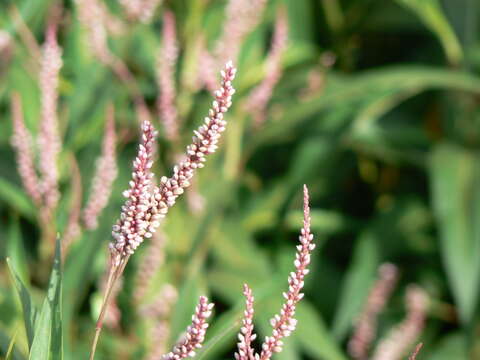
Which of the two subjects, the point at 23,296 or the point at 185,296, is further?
the point at 185,296

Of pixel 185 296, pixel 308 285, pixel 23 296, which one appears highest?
pixel 308 285

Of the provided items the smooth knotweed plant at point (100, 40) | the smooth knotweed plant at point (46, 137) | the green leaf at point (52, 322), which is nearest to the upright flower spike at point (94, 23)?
the smooth knotweed plant at point (100, 40)

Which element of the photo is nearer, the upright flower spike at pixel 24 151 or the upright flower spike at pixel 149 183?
the upright flower spike at pixel 149 183

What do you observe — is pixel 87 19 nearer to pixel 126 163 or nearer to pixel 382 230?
pixel 126 163

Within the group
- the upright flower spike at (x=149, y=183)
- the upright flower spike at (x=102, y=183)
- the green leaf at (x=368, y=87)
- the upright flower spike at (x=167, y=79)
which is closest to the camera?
the upright flower spike at (x=149, y=183)

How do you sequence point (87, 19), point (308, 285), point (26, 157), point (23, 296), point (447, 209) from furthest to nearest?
point (308, 285) < point (447, 209) < point (87, 19) < point (26, 157) < point (23, 296)

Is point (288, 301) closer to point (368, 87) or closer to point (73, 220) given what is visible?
point (73, 220)

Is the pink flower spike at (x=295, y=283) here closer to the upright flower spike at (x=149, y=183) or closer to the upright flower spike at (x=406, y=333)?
the upright flower spike at (x=149, y=183)

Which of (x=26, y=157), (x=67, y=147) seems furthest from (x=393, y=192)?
(x=26, y=157)

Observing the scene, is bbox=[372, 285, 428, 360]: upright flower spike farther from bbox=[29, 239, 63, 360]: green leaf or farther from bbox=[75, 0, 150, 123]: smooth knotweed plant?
bbox=[29, 239, 63, 360]: green leaf
